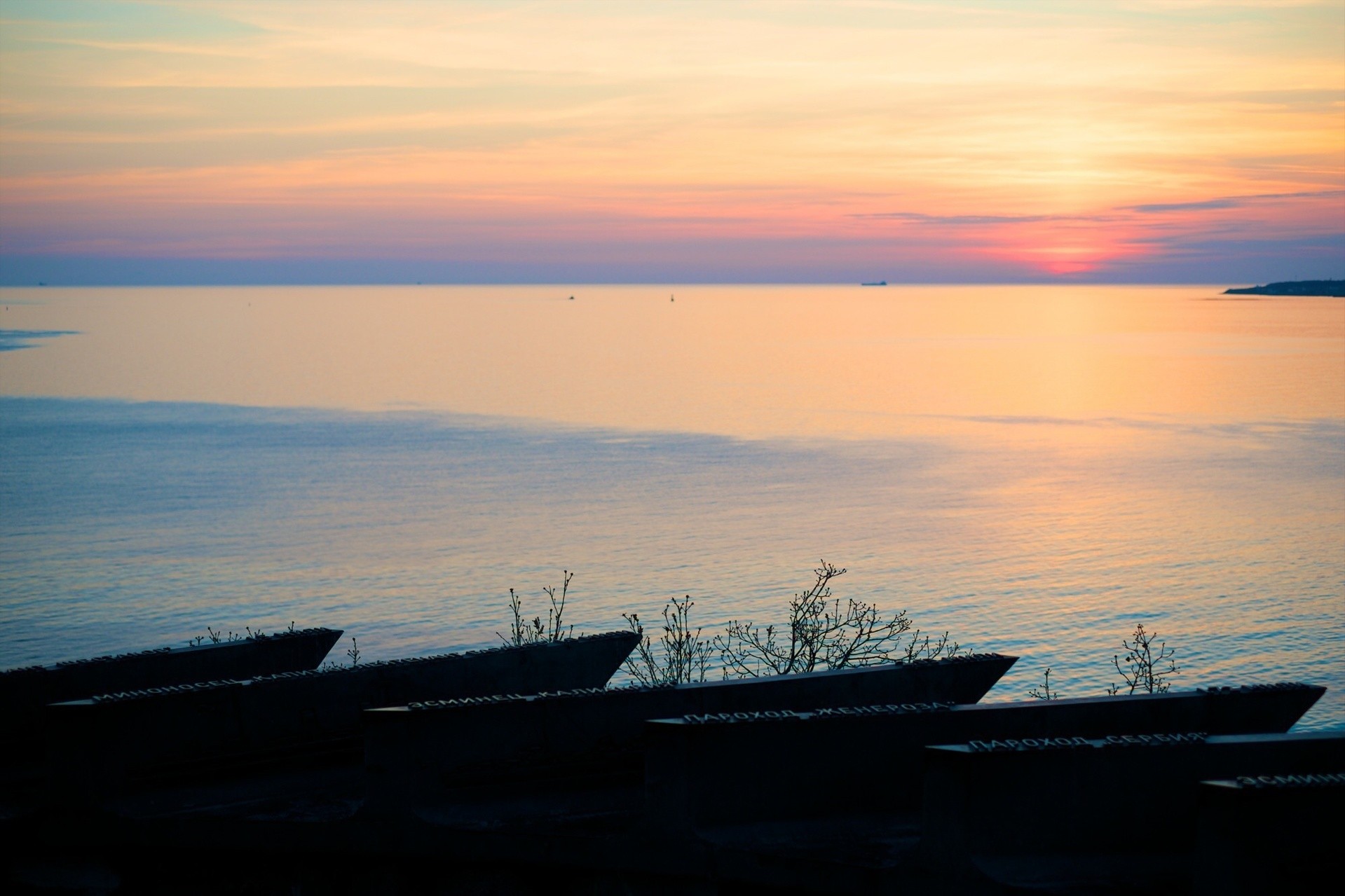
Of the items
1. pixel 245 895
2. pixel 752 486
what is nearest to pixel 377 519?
Answer: pixel 752 486

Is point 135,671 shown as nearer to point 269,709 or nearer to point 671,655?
point 269,709

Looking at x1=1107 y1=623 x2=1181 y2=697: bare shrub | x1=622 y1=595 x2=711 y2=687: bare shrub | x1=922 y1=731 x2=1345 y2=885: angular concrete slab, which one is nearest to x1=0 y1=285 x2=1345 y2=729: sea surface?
x1=1107 y1=623 x2=1181 y2=697: bare shrub

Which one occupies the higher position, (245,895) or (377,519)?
(377,519)

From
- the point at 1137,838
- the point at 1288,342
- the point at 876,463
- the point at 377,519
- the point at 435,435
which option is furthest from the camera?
the point at 1288,342

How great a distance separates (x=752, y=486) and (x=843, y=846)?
1853 inches

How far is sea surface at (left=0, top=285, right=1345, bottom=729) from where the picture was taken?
3550cm

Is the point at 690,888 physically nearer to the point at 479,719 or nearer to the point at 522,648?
the point at 479,719

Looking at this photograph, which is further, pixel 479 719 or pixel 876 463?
pixel 876 463

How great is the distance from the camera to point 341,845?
1253 cm

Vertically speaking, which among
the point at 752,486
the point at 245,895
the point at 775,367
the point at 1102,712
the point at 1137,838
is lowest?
the point at 245,895

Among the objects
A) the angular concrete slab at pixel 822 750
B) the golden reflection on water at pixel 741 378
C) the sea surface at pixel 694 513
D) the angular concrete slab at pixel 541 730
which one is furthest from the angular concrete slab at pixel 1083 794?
the golden reflection on water at pixel 741 378

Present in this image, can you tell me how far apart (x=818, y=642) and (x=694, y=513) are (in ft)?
86.2

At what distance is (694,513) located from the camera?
51375 mm

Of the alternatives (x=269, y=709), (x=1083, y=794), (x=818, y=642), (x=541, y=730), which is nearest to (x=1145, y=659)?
(x=818, y=642)
